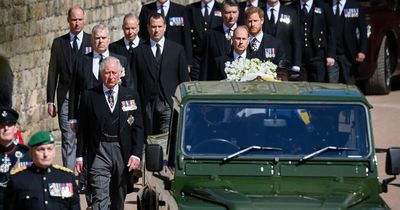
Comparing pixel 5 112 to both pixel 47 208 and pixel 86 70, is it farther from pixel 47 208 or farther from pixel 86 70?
pixel 86 70

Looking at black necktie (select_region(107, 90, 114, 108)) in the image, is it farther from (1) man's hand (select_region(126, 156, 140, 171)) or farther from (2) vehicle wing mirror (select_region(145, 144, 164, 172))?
(2) vehicle wing mirror (select_region(145, 144, 164, 172))

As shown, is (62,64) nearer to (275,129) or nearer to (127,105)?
(127,105)

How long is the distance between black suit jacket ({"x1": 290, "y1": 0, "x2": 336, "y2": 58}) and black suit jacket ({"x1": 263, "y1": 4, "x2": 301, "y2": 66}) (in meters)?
0.88

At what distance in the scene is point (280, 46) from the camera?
57.3 feet

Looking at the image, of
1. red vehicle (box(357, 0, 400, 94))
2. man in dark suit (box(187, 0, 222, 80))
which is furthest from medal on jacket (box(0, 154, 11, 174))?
red vehicle (box(357, 0, 400, 94))

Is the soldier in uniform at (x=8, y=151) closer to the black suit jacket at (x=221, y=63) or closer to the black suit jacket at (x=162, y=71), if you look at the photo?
the black suit jacket at (x=221, y=63)

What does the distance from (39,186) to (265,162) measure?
5.58 ft

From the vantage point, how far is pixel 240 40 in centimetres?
1672

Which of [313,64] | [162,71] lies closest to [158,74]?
[162,71]

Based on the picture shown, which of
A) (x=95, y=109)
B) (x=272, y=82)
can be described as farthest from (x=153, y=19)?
(x=272, y=82)

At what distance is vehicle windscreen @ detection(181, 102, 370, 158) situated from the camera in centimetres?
1232

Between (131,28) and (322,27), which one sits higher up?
(131,28)

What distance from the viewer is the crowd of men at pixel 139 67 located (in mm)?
12719

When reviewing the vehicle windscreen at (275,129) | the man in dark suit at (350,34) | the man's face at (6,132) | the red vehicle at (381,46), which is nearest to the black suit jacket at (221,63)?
the man in dark suit at (350,34)
